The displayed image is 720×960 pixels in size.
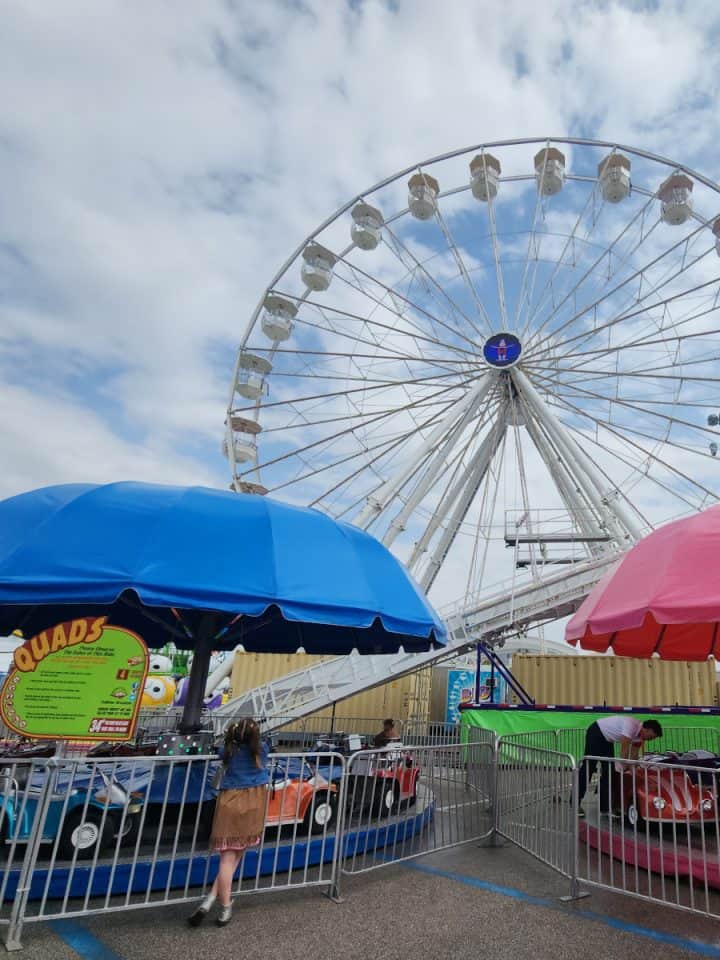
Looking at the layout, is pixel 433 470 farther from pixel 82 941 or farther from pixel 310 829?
pixel 82 941

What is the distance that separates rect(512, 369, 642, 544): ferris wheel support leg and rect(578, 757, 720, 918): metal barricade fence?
886 centimetres

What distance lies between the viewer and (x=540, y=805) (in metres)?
6.37

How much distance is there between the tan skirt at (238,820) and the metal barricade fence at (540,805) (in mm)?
2652

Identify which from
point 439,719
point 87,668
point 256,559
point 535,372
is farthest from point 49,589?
point 439,719

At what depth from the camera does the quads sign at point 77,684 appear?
4.51 metres

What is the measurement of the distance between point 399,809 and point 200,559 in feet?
12.3

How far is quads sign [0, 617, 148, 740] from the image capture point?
4508mm

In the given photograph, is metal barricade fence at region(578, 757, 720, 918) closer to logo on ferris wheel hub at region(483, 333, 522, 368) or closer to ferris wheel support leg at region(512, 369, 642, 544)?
ferris wheel support leg at region(512, 369, 642, 544)

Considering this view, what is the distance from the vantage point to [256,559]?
17.2ft

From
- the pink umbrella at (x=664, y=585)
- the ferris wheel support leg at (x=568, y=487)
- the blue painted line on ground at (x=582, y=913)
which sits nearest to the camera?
the blue painted line on ground at (x=582, y=913)

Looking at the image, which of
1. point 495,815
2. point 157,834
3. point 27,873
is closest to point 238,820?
point 157,834

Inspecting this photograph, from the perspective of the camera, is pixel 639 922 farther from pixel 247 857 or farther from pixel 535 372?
pixel 535 372

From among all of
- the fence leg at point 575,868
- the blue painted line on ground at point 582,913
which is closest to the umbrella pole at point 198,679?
the blue painted line on ground at point 582,913

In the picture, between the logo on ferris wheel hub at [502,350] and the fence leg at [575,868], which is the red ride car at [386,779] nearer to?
the fence leg at [575,868]
